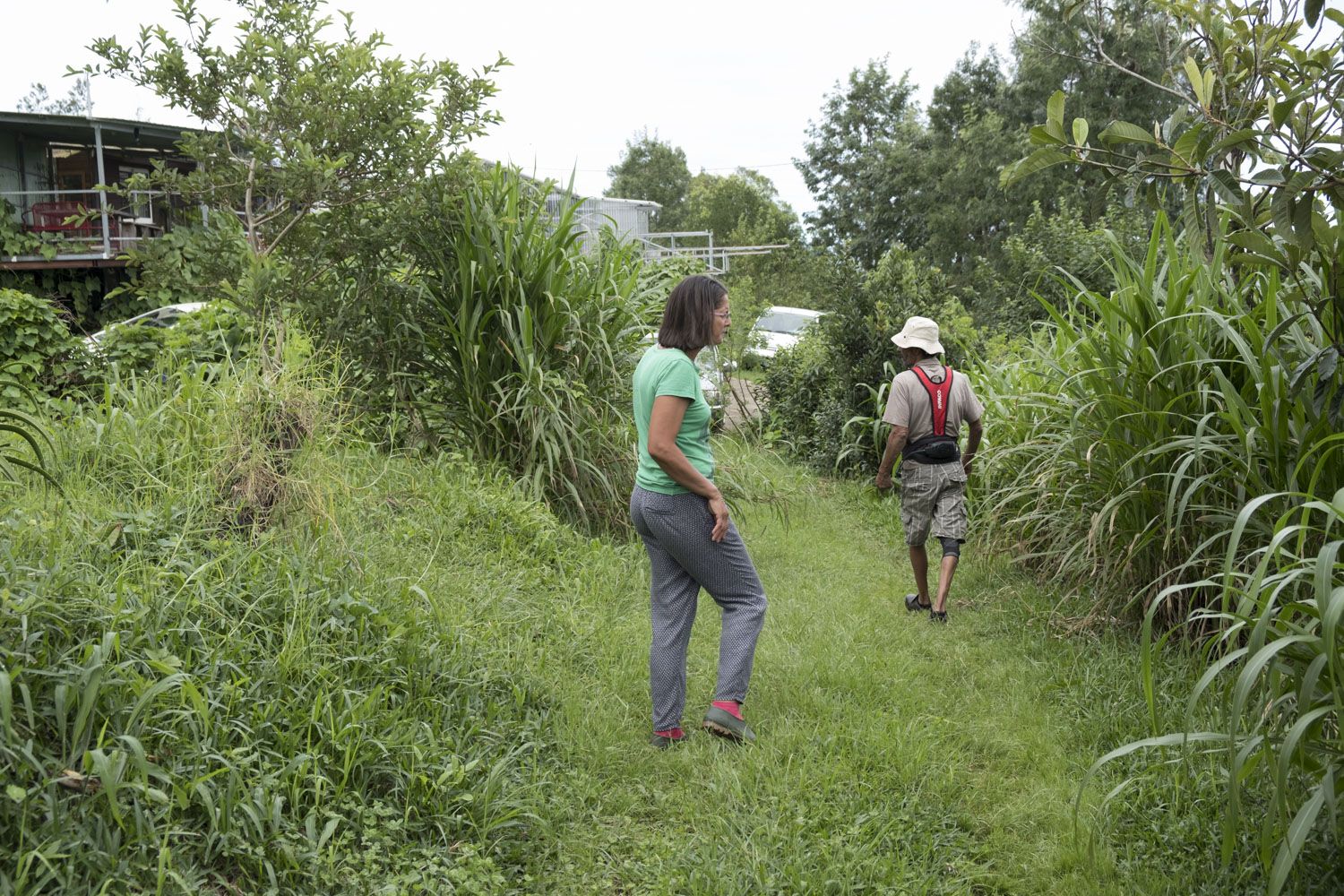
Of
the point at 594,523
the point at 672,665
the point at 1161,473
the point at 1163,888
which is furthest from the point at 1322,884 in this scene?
the point at 594,523

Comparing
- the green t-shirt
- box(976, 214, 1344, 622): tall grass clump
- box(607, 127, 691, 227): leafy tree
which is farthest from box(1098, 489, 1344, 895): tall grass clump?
box(607, 127, 691, 227): leafy tree

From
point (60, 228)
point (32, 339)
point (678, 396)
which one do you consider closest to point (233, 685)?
point (678, 396)

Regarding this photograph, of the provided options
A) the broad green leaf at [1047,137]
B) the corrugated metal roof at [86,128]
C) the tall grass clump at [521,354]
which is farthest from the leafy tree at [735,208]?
the broad green leaf at [1047,137]

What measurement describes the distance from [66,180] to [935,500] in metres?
26.5

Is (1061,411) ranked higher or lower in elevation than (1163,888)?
higher

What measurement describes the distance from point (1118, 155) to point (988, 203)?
31540mm

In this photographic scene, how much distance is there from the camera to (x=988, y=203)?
33.1 metres

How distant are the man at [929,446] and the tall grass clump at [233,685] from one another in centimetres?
282

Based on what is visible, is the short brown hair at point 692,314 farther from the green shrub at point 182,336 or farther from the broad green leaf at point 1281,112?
the green shrub at point 182,336

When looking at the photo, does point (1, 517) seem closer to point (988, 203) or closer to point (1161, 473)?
point (1161, 473)

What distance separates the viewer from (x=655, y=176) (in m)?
71.0

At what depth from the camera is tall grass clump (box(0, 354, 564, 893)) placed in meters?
2.87

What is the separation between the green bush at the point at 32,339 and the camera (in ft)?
24.0

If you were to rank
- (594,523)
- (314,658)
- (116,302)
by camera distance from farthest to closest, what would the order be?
1. (116,302)
2. (594,523)
3. (314,658)
